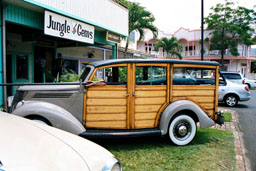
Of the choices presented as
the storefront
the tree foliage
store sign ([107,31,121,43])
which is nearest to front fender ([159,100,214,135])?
the storefront

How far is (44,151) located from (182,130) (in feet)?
11.1

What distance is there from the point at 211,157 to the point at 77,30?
19.1 feet

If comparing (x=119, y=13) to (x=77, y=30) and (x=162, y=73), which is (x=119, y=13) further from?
(x=162, y=73)

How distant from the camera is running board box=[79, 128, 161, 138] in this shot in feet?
12.6

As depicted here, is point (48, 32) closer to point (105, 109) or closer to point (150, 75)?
point (105, 109)

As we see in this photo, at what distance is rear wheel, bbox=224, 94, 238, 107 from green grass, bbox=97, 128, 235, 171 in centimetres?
573

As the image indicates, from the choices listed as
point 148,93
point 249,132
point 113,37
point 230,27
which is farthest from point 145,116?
point 230,27

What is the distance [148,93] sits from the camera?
13.9ft

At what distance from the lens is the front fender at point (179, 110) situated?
13.8ft

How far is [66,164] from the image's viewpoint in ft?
5.08

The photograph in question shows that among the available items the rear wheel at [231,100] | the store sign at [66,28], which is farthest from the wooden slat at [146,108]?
the rear wheel at [231,100]

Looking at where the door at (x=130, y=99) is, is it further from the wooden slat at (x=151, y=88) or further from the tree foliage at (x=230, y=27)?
the tree foliage at (x=230, y=27)

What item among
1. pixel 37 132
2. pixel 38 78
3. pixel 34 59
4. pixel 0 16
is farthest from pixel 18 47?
pixel 37 132

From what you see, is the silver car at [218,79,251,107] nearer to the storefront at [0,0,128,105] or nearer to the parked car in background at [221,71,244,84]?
the parked car in background at [221,71,244,84]
